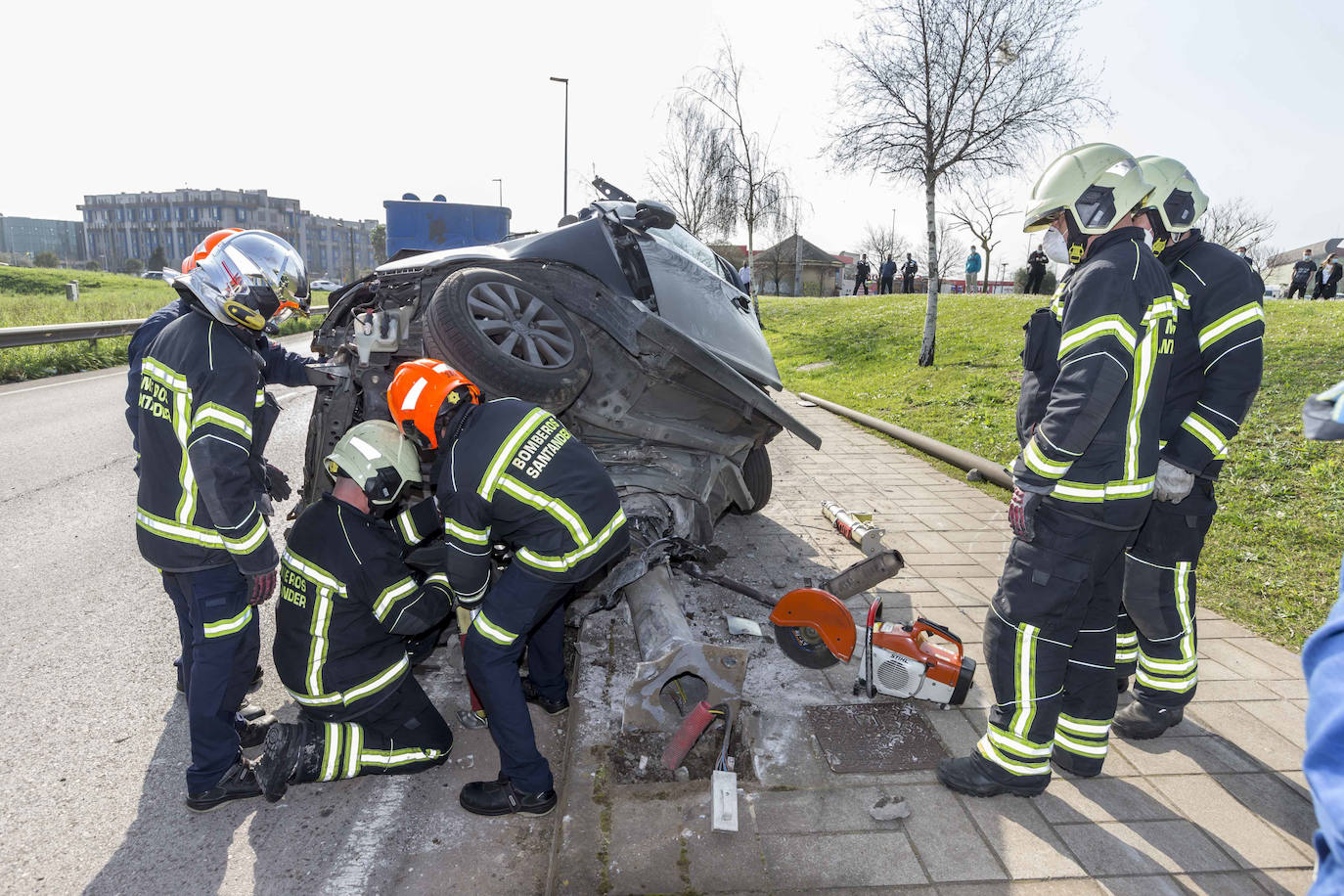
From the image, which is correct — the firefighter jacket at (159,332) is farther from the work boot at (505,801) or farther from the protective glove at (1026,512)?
the protective glove at (1026,512)

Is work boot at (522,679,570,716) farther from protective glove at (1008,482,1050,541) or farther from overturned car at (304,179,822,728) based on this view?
protective glove at (1008,482,1050,541)

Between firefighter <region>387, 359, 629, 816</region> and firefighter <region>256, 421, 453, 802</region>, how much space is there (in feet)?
0.58

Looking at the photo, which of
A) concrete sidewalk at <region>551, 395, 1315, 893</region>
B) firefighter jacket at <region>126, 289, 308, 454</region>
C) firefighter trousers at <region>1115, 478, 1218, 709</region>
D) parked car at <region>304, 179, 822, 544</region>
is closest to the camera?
concrete sidewalk at <region>551, 395, 1315, 893</region>

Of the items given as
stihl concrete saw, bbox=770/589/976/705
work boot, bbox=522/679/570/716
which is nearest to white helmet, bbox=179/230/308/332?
work boot, bbox=522/679/570/716

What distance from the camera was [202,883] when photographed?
2.37 m

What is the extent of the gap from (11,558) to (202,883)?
353 cm

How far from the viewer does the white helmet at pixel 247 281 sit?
284 cm

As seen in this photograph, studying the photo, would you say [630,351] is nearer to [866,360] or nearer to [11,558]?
[11,558]

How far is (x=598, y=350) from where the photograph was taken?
13.6ft

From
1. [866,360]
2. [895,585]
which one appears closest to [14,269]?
[866,360]

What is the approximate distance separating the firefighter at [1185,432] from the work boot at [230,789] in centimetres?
337

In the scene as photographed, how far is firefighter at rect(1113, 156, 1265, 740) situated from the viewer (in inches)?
117

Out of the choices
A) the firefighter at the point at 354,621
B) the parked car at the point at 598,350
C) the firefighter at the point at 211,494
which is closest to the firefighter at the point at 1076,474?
the parked car at the point at 598,350

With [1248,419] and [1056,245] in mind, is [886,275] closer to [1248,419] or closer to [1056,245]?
[1248,419]
